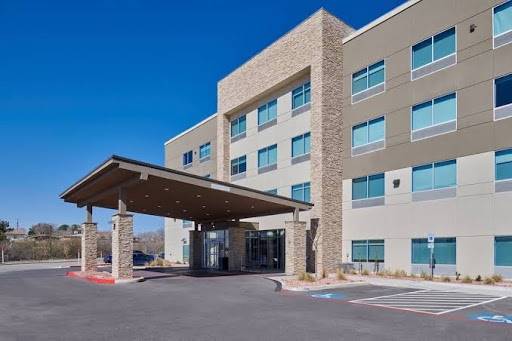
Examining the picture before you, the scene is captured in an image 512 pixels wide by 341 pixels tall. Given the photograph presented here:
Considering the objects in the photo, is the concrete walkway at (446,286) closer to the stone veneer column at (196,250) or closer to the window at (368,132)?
the window at (368,132)

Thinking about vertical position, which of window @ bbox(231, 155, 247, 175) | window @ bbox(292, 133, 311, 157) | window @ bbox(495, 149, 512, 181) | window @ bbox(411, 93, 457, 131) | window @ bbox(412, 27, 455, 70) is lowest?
window @ bbox(495, 149, 512, 181)

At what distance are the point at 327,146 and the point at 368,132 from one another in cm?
257

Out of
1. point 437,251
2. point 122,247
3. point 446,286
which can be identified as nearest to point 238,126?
point 122,247

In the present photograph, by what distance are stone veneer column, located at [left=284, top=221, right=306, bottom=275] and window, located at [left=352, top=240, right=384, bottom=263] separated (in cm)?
393

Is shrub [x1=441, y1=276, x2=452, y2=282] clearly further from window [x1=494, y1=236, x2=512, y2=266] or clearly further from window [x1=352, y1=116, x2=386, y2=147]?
window [x1=352, y1=116, x2=386, y2=147]

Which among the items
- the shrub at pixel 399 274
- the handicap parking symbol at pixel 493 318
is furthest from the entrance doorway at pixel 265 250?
the handicap parking symbol at pixel 493 318

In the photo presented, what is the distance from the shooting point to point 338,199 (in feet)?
102

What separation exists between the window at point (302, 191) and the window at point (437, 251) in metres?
7.82

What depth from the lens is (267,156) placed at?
123 ft

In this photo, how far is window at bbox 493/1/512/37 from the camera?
22581 millimetres

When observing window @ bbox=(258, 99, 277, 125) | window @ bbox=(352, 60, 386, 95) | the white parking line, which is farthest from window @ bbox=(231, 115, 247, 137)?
the white parking line

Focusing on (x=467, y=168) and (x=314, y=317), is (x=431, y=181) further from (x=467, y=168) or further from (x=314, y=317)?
(x=314, y=317)

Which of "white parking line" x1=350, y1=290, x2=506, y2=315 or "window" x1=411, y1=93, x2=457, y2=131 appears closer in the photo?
"white parking line" x1=350, y1=290, x2=506, y2=315

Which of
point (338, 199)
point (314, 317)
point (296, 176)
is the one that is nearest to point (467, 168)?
point (338, 199)
